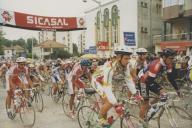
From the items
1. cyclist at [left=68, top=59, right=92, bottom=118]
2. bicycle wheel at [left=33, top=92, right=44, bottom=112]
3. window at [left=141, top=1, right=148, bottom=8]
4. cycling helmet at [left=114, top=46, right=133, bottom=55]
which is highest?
window at [left=141, top=1, right=148, bottom=8]

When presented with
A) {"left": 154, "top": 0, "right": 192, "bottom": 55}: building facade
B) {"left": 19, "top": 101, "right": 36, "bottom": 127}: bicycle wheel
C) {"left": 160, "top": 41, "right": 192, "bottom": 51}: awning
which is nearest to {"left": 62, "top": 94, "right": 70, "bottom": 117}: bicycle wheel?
{"left": 19, "top": 101, "right": 36, "bottom": 127}: bicycle wheel

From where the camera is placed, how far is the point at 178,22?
40.6 meters

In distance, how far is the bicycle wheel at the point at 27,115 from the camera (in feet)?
32.8

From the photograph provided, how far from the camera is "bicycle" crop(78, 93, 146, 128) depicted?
6648 millimetres

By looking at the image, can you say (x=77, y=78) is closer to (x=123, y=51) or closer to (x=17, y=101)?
(x=17, y=101)

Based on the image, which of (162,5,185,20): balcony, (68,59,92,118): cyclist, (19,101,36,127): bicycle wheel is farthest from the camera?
(162,5,185,20): balcony

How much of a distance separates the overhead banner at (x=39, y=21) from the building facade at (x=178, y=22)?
9.23 meters

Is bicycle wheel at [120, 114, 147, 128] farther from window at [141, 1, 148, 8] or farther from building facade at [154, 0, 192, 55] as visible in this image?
window at [141, 1, 148, 8]

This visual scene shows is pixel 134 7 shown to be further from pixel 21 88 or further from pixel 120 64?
pixel 120 64

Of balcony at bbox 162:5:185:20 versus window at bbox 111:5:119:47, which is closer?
balcony at bbox 162:5:185:20

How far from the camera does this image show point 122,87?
40.8ft

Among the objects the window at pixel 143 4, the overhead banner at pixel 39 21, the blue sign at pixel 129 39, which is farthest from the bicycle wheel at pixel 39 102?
the window at pixel 143 4

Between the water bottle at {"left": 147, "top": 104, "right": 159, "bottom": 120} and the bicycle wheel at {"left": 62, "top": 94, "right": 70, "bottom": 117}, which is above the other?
the water bottle at {"left": 147, "top": 104, "right": 159, "bottom": 120}

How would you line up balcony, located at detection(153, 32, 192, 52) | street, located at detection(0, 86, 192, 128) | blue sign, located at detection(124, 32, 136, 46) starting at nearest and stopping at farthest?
street, located at detection(0, 86, 192, 128), blue sign, located at detection(124, 32, 136, 46), balcony, located at detection(153, 32, 192, 52)
